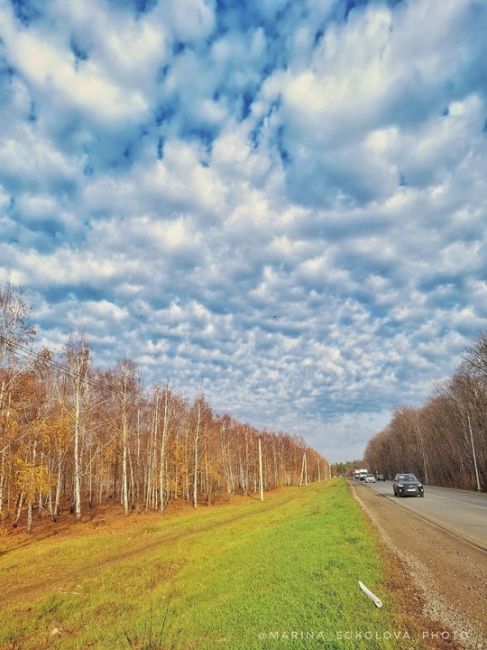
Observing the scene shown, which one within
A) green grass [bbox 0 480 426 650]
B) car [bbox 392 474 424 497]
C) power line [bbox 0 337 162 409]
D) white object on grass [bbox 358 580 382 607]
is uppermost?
power line [bbox 0 337 162 409]

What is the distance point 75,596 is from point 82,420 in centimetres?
1879

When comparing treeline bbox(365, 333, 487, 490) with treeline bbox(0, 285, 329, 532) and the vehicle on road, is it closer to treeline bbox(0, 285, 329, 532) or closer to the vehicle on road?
the vehicle on road

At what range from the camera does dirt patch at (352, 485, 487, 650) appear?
5.40 m

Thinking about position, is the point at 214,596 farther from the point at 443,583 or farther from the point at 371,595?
the point at 443,583

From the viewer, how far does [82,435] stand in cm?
2823

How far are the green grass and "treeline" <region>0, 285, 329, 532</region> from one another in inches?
229

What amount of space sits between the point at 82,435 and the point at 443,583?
1025 inches

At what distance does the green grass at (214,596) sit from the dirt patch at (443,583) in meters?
0.50

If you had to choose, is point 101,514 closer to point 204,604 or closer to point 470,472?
point 204,604

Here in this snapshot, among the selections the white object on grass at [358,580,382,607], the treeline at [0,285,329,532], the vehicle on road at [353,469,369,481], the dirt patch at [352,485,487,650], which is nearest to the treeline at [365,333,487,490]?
the vehicle on road at [353,469,369,481]

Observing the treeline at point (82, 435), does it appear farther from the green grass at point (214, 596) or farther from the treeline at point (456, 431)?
the treeline at point (456, 431)

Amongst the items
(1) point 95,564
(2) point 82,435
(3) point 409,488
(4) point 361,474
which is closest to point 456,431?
(3) point 409,488

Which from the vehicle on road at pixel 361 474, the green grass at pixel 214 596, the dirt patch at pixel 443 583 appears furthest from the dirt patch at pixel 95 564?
the vehicle on road at pixel 361 474

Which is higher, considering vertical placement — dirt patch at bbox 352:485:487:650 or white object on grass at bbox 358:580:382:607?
white object on grass at bbox 358:580:382:607
